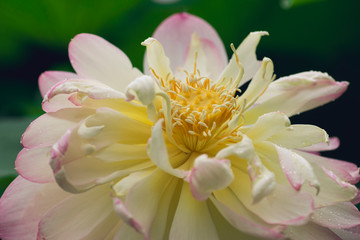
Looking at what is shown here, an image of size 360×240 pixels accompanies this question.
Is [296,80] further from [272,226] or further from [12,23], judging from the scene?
[12,23]

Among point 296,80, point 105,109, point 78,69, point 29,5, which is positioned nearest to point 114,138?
point 105,109

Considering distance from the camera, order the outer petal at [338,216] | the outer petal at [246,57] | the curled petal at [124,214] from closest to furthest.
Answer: the curled petal at [124,214], the outer petal at [338,216], the outer petal at [246,57]

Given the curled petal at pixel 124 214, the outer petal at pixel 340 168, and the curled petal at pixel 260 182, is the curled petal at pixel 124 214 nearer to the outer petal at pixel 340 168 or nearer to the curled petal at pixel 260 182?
the curled petal at pixel 260 182

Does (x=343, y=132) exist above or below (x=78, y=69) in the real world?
below

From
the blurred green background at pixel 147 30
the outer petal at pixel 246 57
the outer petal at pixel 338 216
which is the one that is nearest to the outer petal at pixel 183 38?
the outer petal at pixel 246 57

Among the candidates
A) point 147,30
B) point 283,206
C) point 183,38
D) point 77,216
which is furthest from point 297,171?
point 147,30

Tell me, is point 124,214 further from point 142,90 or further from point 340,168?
point 340,168
